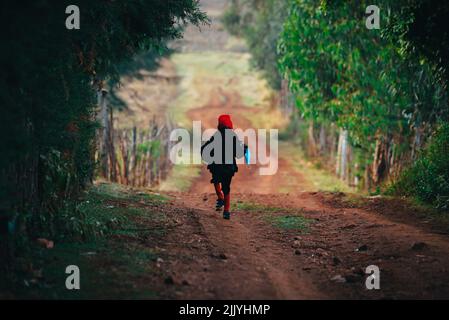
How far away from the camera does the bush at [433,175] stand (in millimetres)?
12891

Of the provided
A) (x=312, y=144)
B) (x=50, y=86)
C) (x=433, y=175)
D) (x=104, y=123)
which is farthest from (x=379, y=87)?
(x=312, y=144)

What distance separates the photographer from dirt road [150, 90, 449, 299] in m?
7.23

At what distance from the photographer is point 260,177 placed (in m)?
26.0

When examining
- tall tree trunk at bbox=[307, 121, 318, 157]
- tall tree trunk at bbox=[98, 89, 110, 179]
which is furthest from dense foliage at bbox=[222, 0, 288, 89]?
tall tree trunk at bbox=[98, 89, 110, 179]

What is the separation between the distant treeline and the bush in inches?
0.9

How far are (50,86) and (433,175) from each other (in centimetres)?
879

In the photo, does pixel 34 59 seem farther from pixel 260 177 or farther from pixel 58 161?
pixel 260 177

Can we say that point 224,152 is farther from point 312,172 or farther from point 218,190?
point 312,172

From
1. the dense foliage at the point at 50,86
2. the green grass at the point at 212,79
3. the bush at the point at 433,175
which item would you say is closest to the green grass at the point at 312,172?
the bush at the point at 433,175

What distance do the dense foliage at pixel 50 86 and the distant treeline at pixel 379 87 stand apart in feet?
12.4

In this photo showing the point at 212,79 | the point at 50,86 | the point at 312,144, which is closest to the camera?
the point at 50,86

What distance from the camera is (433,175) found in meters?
13.3

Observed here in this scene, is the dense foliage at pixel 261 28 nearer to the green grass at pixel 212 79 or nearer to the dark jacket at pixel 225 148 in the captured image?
the green grass at pixel 212 79

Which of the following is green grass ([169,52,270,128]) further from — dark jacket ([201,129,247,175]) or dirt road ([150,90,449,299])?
dark jacket ([201,129,247,175])
